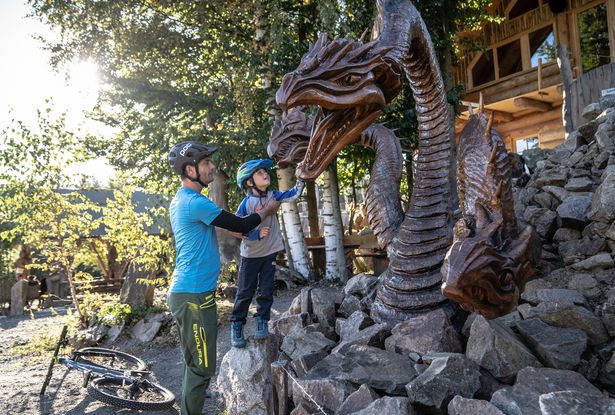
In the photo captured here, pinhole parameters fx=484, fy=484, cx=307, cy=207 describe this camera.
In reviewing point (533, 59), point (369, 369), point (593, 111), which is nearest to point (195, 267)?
point (369, 369)

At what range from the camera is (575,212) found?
3.74 m

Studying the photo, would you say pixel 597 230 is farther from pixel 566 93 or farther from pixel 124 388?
pixel 566 93

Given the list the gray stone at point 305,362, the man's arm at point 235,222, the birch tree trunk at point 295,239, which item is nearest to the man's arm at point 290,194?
the man's arm at point 235,222

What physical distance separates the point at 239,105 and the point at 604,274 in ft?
26.0

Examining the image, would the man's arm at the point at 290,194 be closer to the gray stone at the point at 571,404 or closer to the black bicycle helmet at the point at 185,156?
the black bicycle helmet at the point at 185,156

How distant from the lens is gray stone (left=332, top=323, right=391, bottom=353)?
276 cm

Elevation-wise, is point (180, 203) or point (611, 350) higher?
point (180, 203)

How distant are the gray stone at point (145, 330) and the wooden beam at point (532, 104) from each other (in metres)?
10.6

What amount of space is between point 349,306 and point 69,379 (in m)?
4.27

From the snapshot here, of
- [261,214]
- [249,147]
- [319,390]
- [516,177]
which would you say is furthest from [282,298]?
[319,390]

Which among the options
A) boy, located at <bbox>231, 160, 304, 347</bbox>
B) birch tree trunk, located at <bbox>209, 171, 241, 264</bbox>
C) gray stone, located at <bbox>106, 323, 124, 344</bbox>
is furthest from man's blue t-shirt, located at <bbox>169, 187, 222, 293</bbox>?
birch tree trunk, located at <bbox>209, 171, 241, 264</bbox>

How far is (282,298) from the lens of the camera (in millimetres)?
8898

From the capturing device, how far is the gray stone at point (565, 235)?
3701 millimetres

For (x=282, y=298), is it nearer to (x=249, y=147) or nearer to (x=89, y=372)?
(x=249, y=147)
